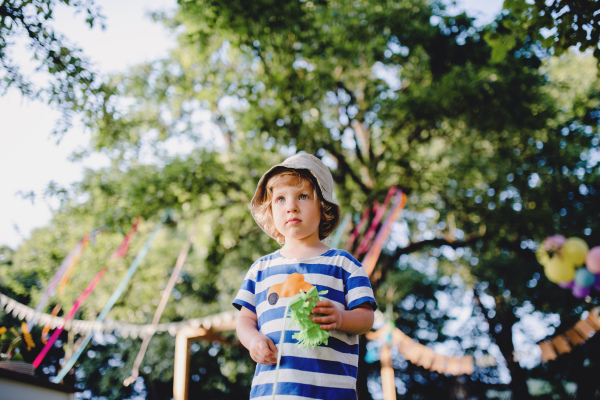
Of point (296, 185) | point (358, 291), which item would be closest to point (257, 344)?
point (358, 291)

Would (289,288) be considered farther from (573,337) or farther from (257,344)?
(573,337)

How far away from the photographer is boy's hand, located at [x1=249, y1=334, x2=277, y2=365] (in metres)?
1.27

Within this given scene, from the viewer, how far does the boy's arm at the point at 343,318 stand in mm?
1190

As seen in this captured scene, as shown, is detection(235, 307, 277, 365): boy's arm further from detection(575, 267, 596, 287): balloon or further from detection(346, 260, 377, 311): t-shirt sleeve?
detection(575, 267, 596, 287): balloon

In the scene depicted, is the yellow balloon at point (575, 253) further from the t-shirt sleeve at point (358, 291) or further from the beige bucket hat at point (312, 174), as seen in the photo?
the t-shirt sleeve at point (358, 291)

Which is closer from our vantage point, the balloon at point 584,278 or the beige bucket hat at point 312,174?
the beige bucket hat at point 312,174

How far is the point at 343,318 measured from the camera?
125 cm

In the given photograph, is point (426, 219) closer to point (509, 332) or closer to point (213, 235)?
point (213, 235)

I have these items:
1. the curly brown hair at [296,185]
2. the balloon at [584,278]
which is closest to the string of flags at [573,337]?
the balloon at [584,278]

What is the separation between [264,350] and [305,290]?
23cm

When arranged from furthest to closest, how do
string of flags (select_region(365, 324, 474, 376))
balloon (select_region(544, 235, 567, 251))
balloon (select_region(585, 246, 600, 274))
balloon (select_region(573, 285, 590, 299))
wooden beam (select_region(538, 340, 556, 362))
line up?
string of flags (select_region(365, 324, 474, 376))
wooden beam (select_region(538, 340, 556, 362))
balloon (select_region(544, 235, 567, 251))
balloon (select_region(573, 285, 590, 299))
balloon (select_region(585, 246, 600, 274))

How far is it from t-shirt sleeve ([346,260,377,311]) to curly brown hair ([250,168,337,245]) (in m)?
0.30

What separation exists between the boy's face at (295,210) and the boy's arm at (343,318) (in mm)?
344

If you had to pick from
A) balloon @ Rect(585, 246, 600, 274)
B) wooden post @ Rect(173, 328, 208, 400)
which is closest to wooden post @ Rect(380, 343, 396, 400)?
wooden post @ Rect(173, 328, 208, 400)
